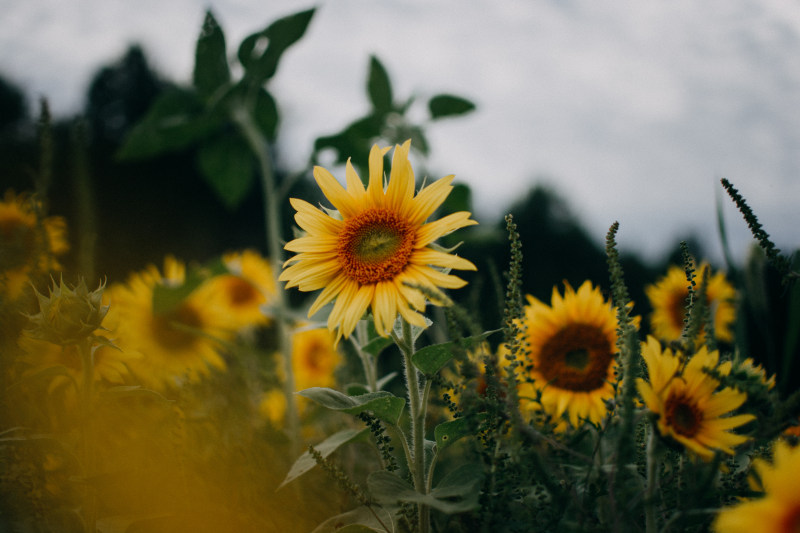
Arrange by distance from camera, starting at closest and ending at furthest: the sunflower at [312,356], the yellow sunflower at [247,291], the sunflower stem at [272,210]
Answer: the sunflower stem at [272,210] → the sunflower at [312,356] → the yellow sunflower at [247,291]

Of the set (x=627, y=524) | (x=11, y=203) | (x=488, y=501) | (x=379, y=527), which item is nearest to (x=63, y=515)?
(x=379, y=527)

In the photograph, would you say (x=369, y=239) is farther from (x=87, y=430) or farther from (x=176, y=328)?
(x=176, y=328)

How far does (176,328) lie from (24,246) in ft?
2.55

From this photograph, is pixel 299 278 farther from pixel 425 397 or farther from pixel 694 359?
pixel 694 359

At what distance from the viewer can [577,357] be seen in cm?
111

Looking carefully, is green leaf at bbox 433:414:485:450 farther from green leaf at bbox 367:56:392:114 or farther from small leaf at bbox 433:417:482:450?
green leaf at bbox 367:56:392:114

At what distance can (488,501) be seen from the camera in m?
0.52

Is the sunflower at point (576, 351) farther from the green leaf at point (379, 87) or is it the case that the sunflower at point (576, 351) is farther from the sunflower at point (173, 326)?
the sunflower at point (173, 326)

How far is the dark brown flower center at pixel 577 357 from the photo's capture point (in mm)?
1066

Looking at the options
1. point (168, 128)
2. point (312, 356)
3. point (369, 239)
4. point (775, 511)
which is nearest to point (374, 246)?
point (369, 239)

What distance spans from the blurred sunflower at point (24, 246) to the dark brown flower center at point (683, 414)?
0.80 metres

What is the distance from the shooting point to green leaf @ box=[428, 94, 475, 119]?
1.61m

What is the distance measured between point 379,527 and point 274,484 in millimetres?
231

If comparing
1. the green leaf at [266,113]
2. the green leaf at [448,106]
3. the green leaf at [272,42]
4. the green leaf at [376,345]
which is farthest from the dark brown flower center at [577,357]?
the green leaf at [266,113]
